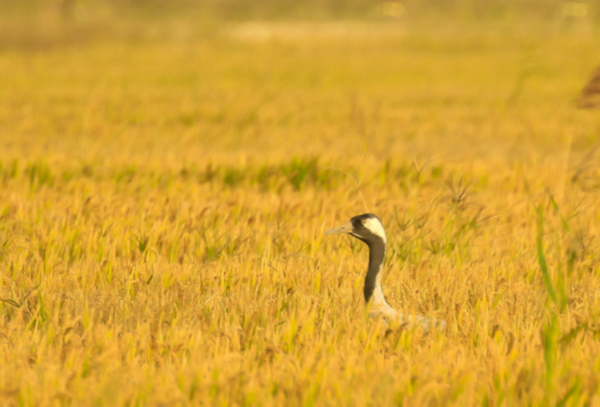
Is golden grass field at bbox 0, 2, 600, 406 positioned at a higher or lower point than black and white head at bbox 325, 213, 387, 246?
lower

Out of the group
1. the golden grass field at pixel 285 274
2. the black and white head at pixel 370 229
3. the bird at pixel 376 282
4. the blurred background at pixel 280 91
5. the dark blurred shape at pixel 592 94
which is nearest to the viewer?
the golden grass field at pixel 285 274

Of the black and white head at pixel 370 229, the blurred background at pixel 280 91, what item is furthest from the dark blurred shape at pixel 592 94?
the black and white head at pixel 370 229

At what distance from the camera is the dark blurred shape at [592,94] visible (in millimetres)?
2898

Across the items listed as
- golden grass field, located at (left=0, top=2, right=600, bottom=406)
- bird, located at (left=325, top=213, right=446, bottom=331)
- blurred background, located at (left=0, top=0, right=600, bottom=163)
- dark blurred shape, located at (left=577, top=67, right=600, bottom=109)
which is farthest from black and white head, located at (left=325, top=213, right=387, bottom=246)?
dark blurred shape, located at (left=577, top=67, right=600, bottom=109)

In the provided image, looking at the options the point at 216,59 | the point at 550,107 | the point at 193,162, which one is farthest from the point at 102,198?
the point at 216,59

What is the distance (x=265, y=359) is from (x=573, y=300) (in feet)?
6.67

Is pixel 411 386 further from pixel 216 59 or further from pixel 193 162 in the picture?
pixel 216 59

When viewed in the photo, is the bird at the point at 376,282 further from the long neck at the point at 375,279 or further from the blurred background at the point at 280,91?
the blurred background at the point at 280,91

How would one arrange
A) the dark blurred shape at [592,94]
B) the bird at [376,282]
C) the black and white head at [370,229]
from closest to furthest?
the dark blurred shape at [592,94] → the bird at [376,282] → the black and white head at [370,229]

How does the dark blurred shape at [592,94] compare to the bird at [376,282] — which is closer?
the dark blurred shape at [592,94]

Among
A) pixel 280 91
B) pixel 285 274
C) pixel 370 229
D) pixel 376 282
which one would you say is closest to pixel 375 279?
pixel 376 282

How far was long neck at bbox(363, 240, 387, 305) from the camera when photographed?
3580mm

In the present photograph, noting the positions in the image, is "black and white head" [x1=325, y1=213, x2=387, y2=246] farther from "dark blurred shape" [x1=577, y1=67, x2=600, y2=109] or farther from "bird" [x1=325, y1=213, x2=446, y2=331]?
"dark blurred shape" [x1=577, y1=67, x2=600, y2=109]

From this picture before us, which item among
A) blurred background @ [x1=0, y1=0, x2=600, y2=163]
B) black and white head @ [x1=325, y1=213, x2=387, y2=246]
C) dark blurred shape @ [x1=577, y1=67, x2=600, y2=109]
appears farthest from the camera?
blurred background @ [x1=0, y1=0, x2=600, y2=163]
